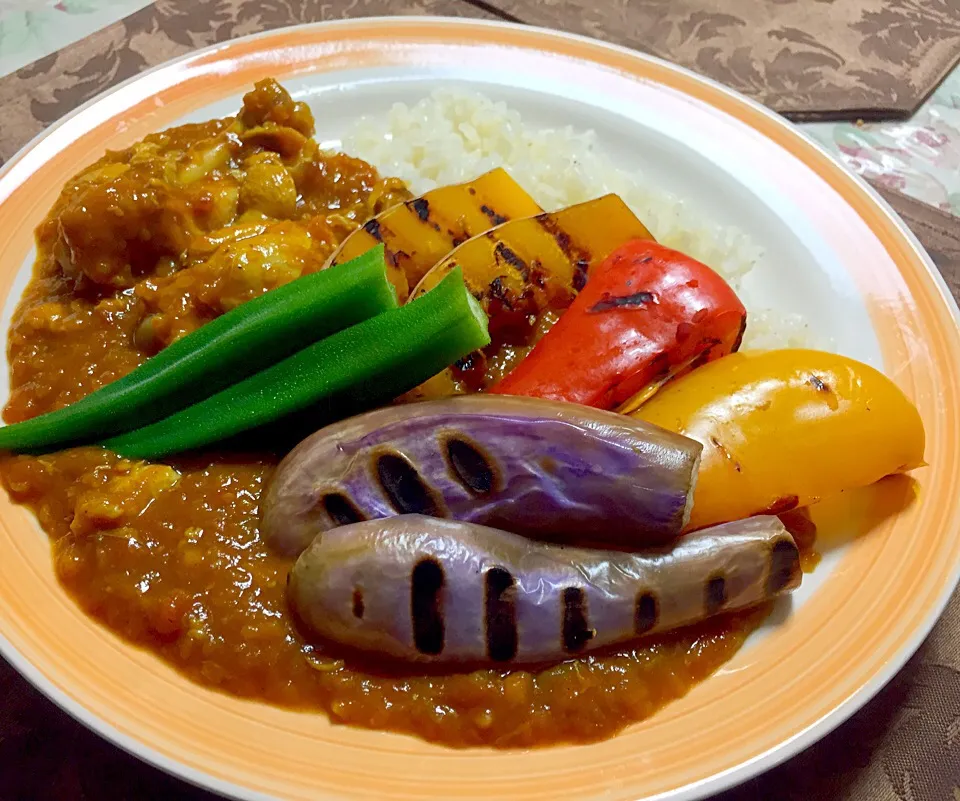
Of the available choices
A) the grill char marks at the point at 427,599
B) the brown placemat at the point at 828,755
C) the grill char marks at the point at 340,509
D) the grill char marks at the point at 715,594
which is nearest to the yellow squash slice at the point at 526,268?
the grill char marks at the point at 340,509

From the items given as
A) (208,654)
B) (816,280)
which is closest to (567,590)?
(208,654)

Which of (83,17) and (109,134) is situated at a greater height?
(83,17)

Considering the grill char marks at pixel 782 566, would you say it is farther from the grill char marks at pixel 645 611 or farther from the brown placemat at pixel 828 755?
the brown placemat at pixel 828 755

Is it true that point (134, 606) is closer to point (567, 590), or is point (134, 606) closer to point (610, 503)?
point (567, 590)

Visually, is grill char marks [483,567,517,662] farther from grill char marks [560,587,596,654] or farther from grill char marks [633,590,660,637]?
grill char marks [633,590,660,637]

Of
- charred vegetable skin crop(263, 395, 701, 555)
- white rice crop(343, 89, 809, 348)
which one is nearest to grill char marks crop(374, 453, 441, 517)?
charred vegetable skin crop(263, 395, 701, 555)
